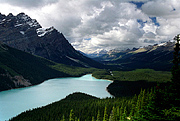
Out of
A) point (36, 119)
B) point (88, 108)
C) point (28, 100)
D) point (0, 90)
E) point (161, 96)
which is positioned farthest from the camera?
point (0, 90)

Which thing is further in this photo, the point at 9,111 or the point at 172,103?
the point at 9,111

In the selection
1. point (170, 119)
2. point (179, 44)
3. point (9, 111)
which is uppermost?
point (179, 44)

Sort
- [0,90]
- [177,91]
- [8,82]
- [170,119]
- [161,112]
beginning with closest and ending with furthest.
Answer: [170,119]
[161,112]
[177,91]
[0,90]
[8,82]

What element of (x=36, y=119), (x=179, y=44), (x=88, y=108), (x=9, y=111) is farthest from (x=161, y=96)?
(x=9, y=111)

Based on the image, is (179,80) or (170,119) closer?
(170,119)

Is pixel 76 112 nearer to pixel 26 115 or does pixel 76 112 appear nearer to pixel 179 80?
pixel 26 115

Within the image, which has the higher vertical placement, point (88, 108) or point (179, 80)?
point (179, 80)

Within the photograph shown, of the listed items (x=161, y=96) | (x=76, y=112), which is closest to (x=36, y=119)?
(x=76, y=112)

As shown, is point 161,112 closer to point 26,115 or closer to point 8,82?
point 26,115

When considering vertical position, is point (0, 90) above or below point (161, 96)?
below
